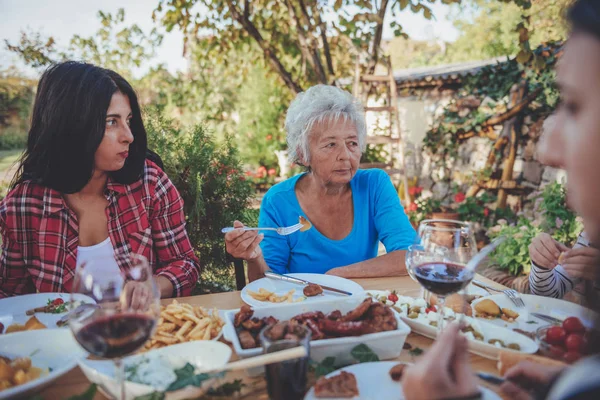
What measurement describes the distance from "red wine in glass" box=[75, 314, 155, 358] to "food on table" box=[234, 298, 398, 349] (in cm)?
32

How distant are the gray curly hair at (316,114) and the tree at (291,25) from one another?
3.57m

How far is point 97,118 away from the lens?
2045 millimetres

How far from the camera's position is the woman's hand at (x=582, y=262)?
5.12ft

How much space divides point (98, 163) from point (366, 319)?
161cm

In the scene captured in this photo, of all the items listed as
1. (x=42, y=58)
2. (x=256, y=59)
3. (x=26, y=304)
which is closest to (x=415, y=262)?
(x=26, y=304)

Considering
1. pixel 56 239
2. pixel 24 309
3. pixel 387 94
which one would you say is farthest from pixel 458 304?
pixel 387 94

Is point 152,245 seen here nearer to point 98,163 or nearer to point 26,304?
point 98,163

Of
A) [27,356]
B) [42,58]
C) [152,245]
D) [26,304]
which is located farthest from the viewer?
[42,58]

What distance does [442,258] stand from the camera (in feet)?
4.26

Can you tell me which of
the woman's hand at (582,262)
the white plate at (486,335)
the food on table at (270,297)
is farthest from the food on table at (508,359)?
the food on table at (270,297)

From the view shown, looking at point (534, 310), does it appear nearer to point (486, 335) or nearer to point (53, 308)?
point (486, 335)

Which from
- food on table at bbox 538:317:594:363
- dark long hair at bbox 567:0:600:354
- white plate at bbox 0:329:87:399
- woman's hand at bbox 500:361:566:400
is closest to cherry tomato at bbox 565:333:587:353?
food on table at bbox 538:317:594:363

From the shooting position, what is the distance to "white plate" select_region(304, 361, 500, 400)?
1.03 m

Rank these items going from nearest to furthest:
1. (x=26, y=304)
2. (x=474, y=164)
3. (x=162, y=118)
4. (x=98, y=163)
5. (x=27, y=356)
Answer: (x=27, y=356), (x=26, y=304), (x=98, y=163), (x=162, y=118), (x=474, y=164)
